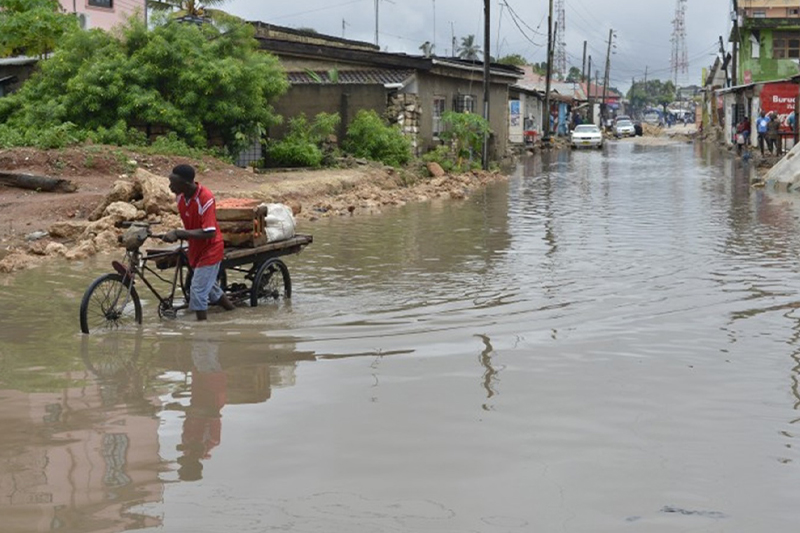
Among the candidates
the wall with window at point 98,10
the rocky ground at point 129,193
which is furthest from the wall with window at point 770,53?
the rocky ground at point 129,193

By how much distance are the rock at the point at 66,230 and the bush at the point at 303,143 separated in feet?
38.8

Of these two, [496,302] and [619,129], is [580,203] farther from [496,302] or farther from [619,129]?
[619,129]

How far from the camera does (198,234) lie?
31.3 ft

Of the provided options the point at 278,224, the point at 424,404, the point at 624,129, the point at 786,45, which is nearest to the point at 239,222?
the point at 278,224

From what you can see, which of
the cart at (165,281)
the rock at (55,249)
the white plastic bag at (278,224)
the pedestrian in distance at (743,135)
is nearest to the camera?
the cart at (165,281)

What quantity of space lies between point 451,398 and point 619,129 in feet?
271

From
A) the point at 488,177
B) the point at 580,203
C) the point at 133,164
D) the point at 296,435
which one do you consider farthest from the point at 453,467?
the point at 488,177

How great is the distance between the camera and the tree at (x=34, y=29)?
34.6 m

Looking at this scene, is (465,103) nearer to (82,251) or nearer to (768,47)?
(82,251)

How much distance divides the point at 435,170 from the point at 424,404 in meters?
24.4

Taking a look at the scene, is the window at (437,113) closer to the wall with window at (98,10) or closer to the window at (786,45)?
the wall with window at (98,10)

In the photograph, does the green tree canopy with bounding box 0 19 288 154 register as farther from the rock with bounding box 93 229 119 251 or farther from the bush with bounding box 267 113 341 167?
the rock with bounding box 93 229 119 251

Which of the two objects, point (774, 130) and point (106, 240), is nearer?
point (106, 240)

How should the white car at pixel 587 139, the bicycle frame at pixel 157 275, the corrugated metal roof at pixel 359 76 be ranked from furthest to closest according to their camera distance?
1. the white car at pixel 587 139
2. the corrugated metal roof at pixel 359 76
3. the bicycle frame at pixel 157 275
